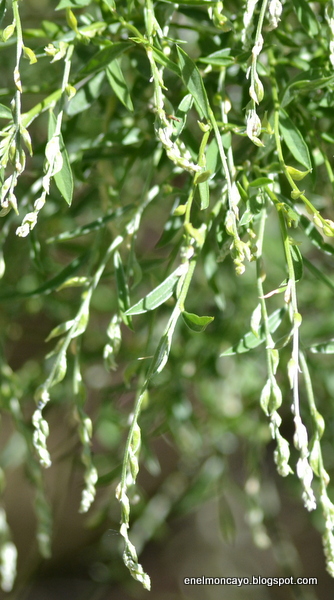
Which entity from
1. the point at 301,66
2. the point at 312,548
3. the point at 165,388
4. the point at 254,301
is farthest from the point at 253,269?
the point at 312,548

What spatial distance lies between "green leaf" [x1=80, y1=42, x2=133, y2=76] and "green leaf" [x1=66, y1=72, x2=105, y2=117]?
40mm

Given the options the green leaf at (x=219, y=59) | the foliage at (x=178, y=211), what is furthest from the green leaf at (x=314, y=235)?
the green leaf at (x=219, y=59)

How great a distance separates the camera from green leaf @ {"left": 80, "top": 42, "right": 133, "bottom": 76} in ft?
1.09

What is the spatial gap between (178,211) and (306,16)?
146mm

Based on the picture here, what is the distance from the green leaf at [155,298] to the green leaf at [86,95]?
13cm

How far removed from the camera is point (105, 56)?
0.34m

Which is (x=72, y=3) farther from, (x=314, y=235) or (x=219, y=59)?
(x=314, y=235)

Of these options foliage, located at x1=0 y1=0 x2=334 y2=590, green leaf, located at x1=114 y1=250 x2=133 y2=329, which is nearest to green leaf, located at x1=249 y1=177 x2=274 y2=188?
foliage, located at x1=0 y1=0 x2=334 y2=590

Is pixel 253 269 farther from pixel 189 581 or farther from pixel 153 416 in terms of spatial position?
pixel 189 581

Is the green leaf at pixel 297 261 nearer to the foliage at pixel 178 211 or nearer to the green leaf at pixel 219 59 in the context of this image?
the foliage at pixel 178 211

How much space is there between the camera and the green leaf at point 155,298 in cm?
32

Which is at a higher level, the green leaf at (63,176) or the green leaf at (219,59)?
the green leaf at (219,59)

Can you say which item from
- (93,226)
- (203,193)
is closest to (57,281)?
(93,226)

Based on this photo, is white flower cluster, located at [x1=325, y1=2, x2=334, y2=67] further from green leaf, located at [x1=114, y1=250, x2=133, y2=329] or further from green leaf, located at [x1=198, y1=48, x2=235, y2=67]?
green leaf, located at [x1=114, y1=250, x2=133, y2=329]
